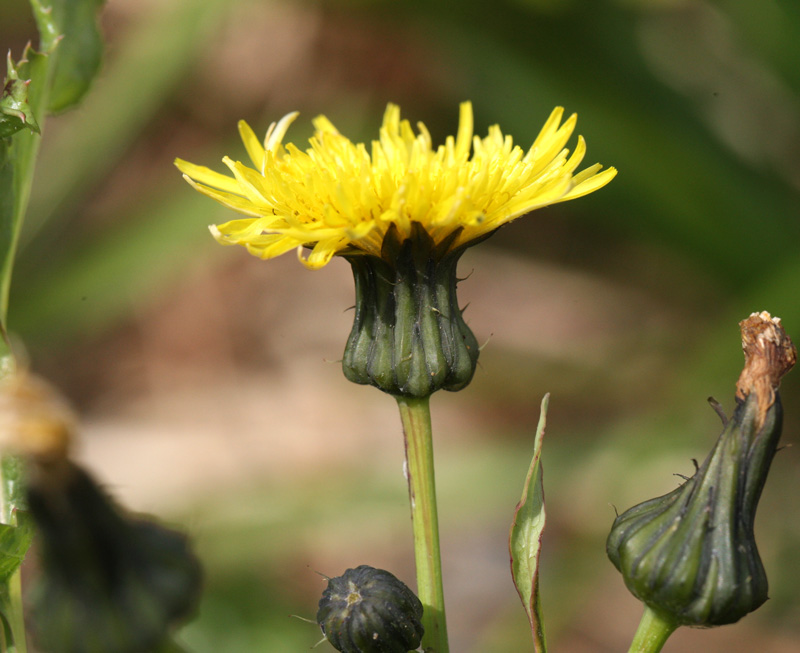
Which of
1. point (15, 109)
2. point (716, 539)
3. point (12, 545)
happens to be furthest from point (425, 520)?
point (15, 109)

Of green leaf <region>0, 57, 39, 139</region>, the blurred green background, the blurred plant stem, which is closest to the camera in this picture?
the blurred plant stem

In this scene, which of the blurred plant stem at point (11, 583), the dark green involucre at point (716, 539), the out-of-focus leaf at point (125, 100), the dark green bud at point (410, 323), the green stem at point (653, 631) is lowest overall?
the blurred plant stem at point (11, 583)

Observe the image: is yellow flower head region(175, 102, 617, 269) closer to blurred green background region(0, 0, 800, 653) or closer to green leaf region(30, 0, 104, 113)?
green leaf region(30, 0, 104, 113)

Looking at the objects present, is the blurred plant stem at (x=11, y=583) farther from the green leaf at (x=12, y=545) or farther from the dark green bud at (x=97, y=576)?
the dark green bud at (x=97, y=576)

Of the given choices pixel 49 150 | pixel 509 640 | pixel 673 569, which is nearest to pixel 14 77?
pixel 673 569

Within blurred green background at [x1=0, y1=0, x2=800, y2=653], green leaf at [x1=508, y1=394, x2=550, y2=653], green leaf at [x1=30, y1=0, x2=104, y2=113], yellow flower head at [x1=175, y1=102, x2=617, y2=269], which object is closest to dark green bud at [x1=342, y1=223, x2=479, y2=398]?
yellow flower head at [x1=175, y1=102, x2=617, y2=269]

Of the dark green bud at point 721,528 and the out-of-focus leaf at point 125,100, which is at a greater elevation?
the out-of-focus leaf at point 125,100

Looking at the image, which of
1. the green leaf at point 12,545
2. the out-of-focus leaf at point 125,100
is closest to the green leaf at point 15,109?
the green leaf at point 12,545

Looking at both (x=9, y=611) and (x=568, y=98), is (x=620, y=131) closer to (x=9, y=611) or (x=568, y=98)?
(x=568, y=98)
